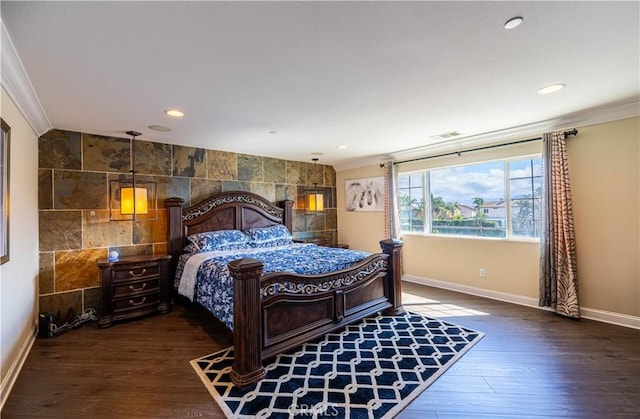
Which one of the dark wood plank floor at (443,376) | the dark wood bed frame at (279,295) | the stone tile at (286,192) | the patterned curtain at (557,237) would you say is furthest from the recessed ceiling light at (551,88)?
the stone tile at (286,192)

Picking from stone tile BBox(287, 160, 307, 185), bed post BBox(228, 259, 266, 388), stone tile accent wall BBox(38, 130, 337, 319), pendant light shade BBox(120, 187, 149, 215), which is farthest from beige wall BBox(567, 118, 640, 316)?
pendant light shade BBox(120, 187, 149, 215)

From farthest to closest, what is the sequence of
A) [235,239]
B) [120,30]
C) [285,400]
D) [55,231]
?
[235,239], [55,231], [285,400], [120,30]

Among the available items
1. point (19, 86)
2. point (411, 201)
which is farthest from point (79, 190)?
point (411, 201)

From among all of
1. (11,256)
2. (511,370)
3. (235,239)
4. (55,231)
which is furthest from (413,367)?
(55,231)

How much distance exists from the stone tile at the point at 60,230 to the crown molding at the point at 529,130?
4.62 metres

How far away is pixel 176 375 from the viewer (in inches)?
86.1

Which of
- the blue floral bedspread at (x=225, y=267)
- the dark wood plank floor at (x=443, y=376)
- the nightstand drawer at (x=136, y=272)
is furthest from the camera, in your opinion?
the nightstand drawer at (x=136, y=272)

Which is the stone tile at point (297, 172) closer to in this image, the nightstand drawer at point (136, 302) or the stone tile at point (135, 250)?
the stone tile at point (135, 250)

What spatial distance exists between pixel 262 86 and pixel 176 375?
2.43 m

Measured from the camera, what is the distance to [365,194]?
565 cm

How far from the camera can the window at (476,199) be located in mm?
3686

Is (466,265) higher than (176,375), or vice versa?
(466,265)

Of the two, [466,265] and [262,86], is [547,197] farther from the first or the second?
[262,86]

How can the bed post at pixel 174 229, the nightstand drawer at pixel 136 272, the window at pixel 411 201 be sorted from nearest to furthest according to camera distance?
the nightstand drawer at pixel 136 272 → the bed post at pixel 174 229 → the window at pixel 411 201
